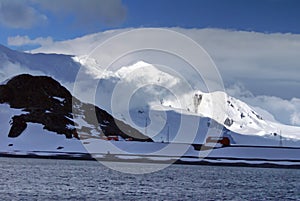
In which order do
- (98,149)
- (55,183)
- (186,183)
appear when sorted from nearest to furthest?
→ (55,183) → (186,183) → (98,149)

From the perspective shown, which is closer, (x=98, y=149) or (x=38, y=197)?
(x=38, y=197)

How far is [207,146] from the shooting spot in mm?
191750

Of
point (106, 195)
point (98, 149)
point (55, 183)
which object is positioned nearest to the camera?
point (106, 195)

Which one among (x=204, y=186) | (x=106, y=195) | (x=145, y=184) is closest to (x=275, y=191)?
(x=204, y=186)

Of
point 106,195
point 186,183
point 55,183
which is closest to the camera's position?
point 106,195

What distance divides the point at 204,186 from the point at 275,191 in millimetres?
9741

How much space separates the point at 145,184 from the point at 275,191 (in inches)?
683

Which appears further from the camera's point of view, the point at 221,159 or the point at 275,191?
the point at 221,159

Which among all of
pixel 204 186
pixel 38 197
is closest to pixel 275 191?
pixel 204 186

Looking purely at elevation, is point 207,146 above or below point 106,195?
above

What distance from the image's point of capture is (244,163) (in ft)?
580

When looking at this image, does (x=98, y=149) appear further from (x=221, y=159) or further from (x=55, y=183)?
(x=55, y=183)

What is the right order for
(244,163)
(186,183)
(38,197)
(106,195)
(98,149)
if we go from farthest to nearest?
(98,149) < (244,163) < (186,183) < (106,195) < (38,197)

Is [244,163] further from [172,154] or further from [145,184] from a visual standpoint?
[145,184]
